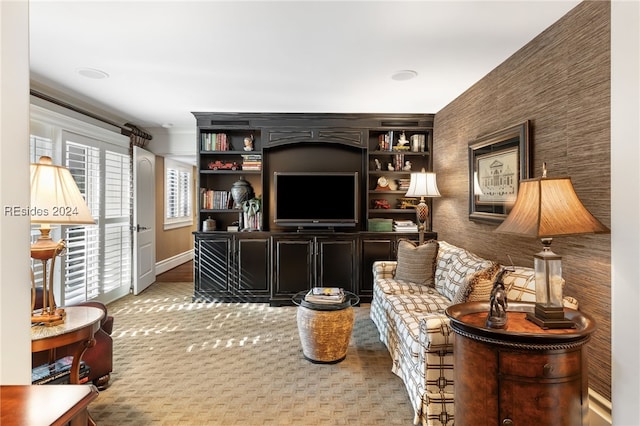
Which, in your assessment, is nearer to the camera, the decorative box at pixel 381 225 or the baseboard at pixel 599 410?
the baseboard at pixel 599 410

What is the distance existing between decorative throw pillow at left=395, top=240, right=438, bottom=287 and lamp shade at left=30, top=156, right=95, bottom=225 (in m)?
2.79

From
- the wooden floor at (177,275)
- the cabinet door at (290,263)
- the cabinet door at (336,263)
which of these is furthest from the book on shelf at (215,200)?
the wooden floor at (177,275)

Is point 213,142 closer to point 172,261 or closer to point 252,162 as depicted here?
point 252,162

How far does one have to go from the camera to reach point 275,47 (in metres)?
2.74

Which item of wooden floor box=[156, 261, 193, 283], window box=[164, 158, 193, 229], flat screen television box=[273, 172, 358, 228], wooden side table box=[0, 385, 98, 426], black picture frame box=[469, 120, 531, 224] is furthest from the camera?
window box=[164, 158, 193, 229]

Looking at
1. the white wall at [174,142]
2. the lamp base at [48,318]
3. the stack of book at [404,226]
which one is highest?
the white wall at [174,142]

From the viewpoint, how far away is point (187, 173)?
8.10 meters

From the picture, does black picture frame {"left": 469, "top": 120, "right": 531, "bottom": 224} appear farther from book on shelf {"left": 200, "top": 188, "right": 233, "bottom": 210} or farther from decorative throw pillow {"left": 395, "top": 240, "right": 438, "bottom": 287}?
book on shelf {"left": 200, "top": 188, "right": 233, "bottom": 210}

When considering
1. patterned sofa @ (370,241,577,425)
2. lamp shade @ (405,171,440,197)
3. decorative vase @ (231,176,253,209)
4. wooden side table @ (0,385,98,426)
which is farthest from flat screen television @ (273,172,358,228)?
wooden side table @ (0,385,98,426)

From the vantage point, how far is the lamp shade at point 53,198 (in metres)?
1.87

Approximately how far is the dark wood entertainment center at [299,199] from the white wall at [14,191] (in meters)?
3.21

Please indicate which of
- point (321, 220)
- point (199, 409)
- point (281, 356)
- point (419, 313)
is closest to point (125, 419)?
point (199, 409)

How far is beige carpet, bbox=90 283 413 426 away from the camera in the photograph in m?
2.18

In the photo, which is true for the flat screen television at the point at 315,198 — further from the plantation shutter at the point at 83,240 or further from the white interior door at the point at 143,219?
the plantation shutter at the point at 83,240
